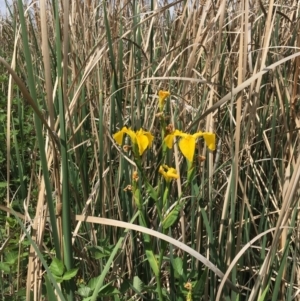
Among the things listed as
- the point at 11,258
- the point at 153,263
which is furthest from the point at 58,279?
the point at 11,258

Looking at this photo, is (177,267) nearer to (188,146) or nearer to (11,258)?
(188,146)

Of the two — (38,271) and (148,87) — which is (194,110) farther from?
(38,271)

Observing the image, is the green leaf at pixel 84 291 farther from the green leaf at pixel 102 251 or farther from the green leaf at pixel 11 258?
the green leaf at pixel 11 258

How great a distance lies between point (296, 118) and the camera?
94 cm

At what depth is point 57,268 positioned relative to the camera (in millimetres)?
704

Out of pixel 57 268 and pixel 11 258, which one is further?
A: pixel 11 258

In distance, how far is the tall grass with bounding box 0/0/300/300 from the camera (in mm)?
703

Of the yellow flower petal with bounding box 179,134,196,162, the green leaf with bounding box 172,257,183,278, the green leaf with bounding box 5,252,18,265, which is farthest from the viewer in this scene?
the green leaf with bounding box 5,252,18,265

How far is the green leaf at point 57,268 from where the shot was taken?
0.70 meters

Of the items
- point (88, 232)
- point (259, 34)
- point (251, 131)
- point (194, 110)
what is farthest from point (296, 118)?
point (88, 232)

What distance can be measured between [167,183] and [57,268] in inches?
8.2

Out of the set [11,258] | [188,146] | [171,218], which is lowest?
[11,258]

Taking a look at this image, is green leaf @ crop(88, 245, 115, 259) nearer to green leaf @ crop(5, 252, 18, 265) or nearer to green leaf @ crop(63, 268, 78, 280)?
green leaf @ crop(63, 268, 78, 280)

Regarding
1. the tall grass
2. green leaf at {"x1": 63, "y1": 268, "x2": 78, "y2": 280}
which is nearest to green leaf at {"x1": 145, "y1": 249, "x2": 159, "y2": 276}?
the tall grass
